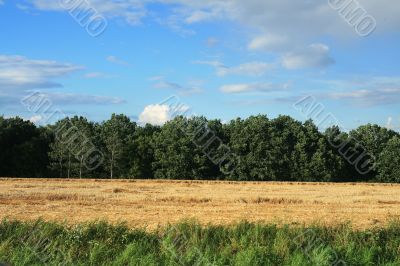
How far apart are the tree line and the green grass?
166ft

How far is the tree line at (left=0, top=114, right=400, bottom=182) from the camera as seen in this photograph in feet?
209

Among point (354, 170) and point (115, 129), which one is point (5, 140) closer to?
point (115, 129)

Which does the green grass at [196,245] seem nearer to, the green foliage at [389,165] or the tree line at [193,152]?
the tree line at [193,152]

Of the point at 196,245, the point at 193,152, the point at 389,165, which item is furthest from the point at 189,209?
the point at 389,165

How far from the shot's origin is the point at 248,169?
218 ft

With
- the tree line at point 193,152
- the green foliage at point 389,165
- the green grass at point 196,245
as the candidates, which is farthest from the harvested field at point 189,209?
the green foliage at point 389,165

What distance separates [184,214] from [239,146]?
47332 millimetres

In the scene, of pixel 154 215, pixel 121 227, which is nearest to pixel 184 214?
pixel 154 215

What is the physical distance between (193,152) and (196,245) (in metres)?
52.8

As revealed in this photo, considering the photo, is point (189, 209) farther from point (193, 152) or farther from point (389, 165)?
point (389, 165)

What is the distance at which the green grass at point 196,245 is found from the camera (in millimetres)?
10742

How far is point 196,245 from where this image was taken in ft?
39.1

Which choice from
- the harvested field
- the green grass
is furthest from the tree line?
the green grass

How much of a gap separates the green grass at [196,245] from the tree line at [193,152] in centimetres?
5047
